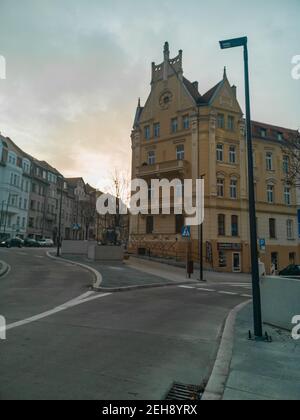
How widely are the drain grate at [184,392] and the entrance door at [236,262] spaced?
3114 centimetres

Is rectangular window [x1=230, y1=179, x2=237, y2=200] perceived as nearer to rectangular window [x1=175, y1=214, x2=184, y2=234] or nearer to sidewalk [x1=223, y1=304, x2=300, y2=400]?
rectangular window [x1=175, y1=214, x2=184, y2=234]

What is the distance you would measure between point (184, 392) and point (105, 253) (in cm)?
2592

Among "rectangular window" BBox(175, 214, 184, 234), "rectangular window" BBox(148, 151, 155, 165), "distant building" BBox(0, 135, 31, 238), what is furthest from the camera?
"distant building" BBox(0, 135, 31, 238)

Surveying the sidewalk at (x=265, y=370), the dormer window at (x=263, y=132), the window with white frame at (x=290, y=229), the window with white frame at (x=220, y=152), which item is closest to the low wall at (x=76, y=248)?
the window with white frame at (x=220, y=152)

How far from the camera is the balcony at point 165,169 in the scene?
1368 inches

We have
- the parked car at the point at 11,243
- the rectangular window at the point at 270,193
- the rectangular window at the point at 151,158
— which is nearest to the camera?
the rectangular window at the point at 151,158

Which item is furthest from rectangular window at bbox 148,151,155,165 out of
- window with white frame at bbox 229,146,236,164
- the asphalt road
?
the asphalt road

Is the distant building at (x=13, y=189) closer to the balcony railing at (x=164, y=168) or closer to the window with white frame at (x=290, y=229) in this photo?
the balcony railing at (x=164, y=168)

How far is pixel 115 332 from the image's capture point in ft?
24.0

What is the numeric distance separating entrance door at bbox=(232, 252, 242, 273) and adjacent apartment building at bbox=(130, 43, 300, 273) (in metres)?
0.11

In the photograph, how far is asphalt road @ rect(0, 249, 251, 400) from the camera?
4.24 m

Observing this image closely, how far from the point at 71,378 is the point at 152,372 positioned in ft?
4.02

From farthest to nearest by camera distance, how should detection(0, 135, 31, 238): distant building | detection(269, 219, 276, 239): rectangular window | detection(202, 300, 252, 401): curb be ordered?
detection(0, 135, 31, 238): distant building, detection(269, 219, 276, 239): rectangular window, detection(202, 300, 252, 401): curb

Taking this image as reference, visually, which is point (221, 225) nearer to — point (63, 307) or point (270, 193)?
point (270, 193)
